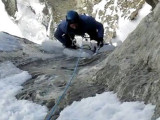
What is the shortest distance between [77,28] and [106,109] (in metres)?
3.77

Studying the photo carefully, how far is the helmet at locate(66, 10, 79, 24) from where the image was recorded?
277 inches

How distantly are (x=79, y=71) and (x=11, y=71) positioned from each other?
1.32m

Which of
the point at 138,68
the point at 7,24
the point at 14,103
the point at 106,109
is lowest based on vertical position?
the point at 14,103

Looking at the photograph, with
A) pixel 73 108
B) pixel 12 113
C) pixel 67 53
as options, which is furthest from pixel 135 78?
pixel 67 53

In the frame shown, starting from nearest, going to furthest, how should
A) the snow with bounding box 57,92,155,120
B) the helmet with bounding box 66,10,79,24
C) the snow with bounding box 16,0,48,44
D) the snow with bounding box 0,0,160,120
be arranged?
the snow with bounding box 57,92,155,120, the snow with bounding box 0,0,160,120, the helmet with bounding box 66,10,79,24, the snow with bounding box 16,0,48,44

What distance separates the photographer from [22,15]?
2356cm

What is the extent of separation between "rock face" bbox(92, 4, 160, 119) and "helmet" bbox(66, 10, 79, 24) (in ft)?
6.70

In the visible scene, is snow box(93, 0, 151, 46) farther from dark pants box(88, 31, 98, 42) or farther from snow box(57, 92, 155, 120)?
snow box(57, 92, 155, 120)

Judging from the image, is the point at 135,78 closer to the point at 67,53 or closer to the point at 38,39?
the point at 67,53

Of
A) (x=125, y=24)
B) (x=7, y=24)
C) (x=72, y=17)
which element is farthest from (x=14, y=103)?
(x=7, y=24)

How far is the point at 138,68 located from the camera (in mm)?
4387

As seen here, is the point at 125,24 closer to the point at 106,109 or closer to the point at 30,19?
the point at 30,19

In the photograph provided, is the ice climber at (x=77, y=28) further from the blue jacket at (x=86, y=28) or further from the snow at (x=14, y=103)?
the snow at (x=14, y=103)

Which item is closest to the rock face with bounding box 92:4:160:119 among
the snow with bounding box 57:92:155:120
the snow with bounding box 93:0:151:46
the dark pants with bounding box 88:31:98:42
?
the snow with bounding box 57:92:155:120
